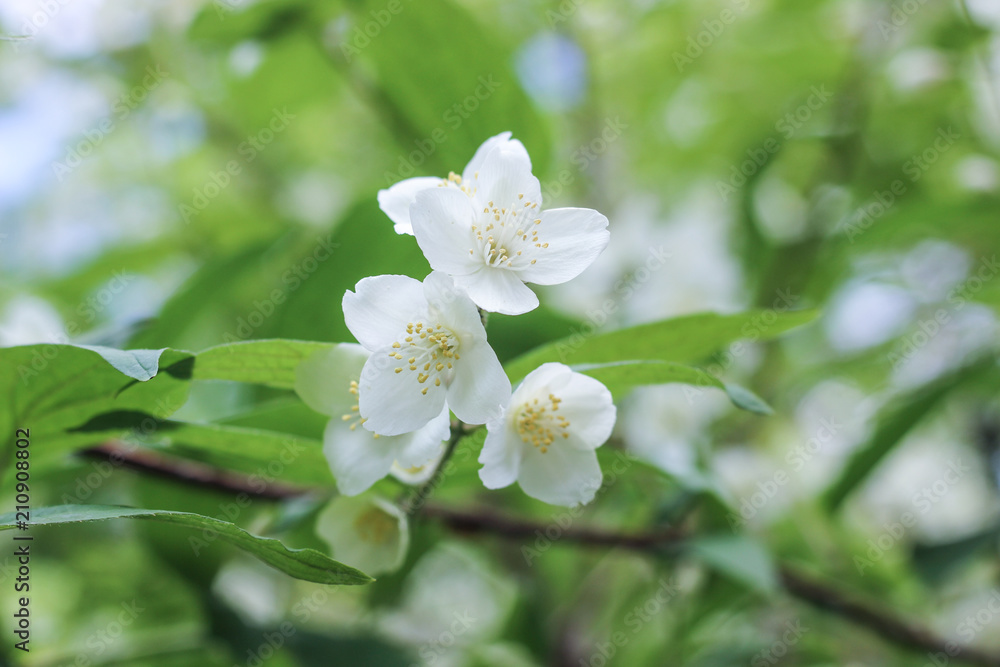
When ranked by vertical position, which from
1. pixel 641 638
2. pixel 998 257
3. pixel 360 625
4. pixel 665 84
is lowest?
pixel 641 638

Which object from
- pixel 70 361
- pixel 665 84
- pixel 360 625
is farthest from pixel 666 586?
pixel 665 84

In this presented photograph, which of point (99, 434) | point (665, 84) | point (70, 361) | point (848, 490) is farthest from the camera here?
point (665, 84)

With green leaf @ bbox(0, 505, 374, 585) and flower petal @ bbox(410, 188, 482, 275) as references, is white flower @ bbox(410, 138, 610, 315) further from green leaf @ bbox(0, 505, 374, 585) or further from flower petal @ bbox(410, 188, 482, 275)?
green leaf @ bbox(0, 505, 374, 585)

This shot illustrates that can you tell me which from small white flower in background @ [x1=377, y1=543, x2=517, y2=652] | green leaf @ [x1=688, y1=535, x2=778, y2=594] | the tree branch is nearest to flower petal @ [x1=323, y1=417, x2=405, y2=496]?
the tree branch


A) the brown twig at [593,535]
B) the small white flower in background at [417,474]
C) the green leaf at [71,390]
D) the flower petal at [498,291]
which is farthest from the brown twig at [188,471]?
the flower petal at [498,291]

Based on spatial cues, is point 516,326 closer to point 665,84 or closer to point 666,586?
point 666,586
